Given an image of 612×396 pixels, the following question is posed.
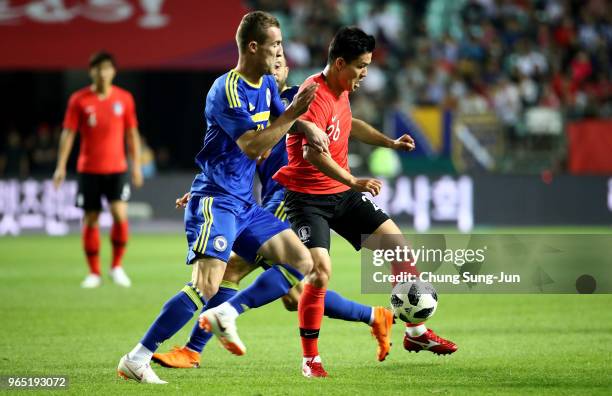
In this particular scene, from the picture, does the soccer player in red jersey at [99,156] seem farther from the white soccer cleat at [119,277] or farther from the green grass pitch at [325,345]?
the green grass pitch at [325,345]

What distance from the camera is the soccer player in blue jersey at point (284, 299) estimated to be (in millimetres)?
7141

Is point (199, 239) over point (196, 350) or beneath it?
over

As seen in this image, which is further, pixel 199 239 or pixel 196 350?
pixel 196 350

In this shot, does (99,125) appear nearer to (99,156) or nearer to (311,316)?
(99,156)

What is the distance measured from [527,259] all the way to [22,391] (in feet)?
13.2

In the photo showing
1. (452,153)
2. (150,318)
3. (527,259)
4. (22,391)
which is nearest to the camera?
(22,391)

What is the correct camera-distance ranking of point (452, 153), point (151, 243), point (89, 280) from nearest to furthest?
point (89, 280)
point (151, 243)
point (452, 153)

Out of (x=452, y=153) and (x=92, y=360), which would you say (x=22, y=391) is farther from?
(x=452, y=153)

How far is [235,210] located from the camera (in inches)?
257

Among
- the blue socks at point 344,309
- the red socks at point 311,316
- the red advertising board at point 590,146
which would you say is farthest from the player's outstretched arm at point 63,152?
the red advertising board at point 590,146

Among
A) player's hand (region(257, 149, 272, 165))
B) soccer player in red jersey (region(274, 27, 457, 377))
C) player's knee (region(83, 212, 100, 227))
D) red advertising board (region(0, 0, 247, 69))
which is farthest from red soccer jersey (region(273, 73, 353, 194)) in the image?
red advertising board (region(0, 0, 247, 69))

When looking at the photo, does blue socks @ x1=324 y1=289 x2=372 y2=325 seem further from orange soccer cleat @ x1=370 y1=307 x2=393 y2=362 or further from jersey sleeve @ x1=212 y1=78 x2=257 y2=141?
jersey sleeve @ x1=212 y1=78 x2=257 y2=141

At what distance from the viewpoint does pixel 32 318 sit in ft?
31.8

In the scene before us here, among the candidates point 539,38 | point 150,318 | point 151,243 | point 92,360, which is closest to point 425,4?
point 539,38
